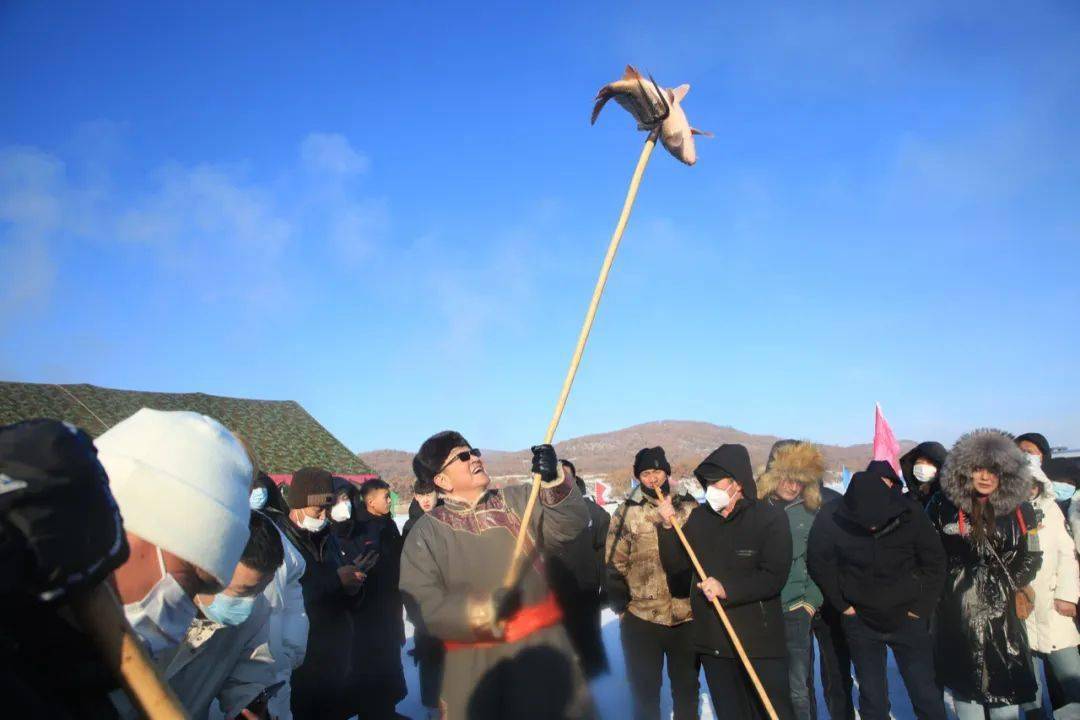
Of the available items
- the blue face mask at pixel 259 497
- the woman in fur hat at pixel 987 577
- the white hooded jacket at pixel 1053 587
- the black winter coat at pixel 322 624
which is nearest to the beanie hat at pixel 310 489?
the black winter coat at pixel 322 624

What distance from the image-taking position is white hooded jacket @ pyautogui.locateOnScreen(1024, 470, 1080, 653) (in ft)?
15.2

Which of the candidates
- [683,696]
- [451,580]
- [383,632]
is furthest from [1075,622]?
[383,632]

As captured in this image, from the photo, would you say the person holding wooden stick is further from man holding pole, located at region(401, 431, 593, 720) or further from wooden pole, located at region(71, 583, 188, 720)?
wooden pole, located at region(71, 583, 188, 720)

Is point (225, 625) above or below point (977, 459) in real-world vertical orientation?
below

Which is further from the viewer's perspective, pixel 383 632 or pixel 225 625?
pixel 383 632

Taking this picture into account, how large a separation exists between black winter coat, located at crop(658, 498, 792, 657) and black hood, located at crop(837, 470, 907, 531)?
23.4 inches

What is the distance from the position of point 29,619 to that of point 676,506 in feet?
15.8

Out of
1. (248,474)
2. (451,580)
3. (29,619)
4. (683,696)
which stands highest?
(248,474)

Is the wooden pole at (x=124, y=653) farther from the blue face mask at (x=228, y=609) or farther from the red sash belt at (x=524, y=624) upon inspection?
the red sash belt at (x=524, y=624)

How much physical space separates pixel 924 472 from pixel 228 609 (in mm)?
6189

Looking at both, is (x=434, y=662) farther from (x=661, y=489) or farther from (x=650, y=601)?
(x=661, y=489)

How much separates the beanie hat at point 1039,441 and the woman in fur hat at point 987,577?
1.45 m

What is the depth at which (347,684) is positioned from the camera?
5.18 m

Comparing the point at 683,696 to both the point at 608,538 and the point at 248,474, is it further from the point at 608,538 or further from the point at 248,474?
the point at 248,474
